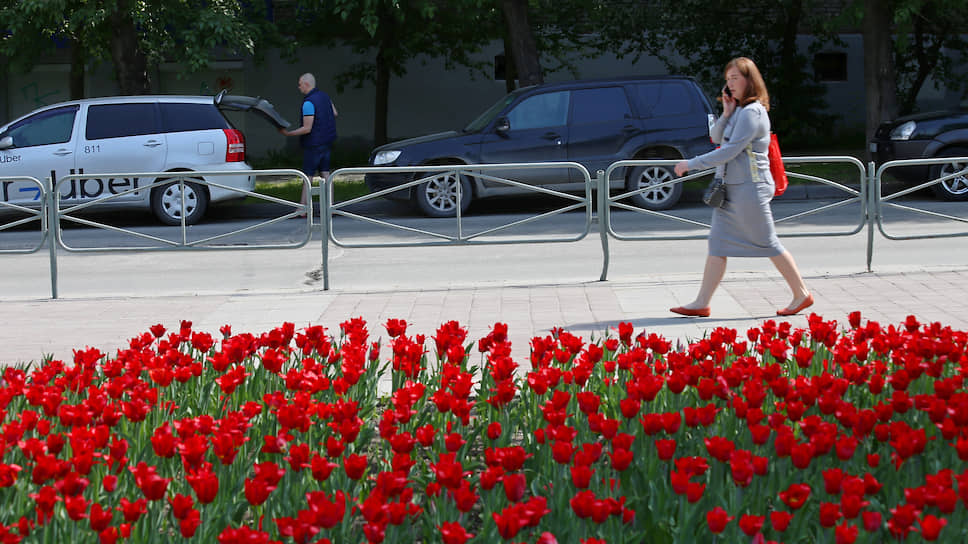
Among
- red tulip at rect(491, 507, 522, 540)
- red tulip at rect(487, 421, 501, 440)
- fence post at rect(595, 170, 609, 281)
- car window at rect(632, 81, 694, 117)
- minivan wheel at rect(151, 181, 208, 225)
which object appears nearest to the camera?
red tulip at rect(491, 507, 522, 540)

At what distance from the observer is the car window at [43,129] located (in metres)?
→ 16.2

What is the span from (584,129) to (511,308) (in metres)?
8.71

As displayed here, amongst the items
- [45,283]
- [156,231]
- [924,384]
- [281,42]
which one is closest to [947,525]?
[924,384]

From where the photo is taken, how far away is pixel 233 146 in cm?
1644

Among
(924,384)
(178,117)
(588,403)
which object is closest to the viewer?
(588,403)

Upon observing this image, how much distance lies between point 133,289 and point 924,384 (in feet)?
25.5

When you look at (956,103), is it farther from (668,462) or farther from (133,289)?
(668,462)

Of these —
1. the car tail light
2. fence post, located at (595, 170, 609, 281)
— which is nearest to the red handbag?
fence post, located at (595, 170, 609, 281)

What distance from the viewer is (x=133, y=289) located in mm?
10516

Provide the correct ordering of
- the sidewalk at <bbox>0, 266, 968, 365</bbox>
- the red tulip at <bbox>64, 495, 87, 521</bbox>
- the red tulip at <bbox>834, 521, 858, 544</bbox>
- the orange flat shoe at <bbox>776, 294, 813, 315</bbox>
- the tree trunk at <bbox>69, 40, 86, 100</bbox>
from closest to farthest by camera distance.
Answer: the red tulip at <bbox>834, 521, 858, 544</bbox> < the red tulip at <bbox>64, 495, 87, 521</bbox> < the sidewalk at <bbox>0, 266, 968, 365</bbox> < the orange flat shoe at <bbox>776, 294, 813, 315</bbox> < the tree trunk at <bbox>69, 40, 86, 100</bbox>

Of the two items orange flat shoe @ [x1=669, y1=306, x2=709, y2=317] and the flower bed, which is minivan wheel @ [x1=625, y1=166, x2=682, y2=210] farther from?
the flower bed

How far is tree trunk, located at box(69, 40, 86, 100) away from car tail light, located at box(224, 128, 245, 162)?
29.5 feet

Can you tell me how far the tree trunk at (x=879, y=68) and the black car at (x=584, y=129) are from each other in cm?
523

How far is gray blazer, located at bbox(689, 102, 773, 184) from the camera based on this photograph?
7352 millimetres
